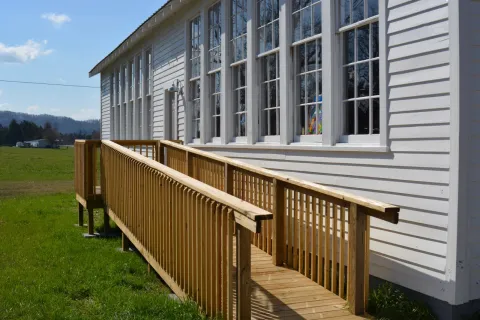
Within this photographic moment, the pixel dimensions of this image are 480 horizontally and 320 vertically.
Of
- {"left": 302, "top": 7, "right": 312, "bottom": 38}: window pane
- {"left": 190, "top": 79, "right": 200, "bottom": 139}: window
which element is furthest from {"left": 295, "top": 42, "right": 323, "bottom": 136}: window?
{"left": 190, "top": 79, "right": 200, "bottom": 139}: window

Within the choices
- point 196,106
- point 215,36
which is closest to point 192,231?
point 215,36

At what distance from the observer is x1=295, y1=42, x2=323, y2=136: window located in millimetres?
6461

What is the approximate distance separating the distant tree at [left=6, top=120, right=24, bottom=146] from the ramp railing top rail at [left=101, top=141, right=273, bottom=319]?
382 feet

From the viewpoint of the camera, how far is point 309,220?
546cm

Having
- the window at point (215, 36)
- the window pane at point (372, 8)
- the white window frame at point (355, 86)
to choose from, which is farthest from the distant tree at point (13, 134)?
the window pane at point (372, 8)

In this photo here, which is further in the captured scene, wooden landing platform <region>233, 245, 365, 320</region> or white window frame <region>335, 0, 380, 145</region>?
white window frame <region>335, 0, 380, 145</region>

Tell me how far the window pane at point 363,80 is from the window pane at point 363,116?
0.09 metres

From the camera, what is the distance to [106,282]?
5.81m

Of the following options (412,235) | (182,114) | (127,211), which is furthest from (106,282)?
(182,114)

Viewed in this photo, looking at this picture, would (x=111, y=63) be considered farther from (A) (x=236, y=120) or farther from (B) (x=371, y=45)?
(B) (x=371, y=45)

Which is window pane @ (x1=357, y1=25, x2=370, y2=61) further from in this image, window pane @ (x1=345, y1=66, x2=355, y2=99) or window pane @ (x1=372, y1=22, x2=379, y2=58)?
window pane @ (x1=345, y1=66, x2=355, y2=99)

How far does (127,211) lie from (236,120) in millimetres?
2747

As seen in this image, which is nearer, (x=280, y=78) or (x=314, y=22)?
(x=314, y=22)

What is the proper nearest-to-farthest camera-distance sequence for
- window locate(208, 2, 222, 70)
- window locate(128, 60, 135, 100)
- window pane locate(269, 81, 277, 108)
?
window pane locate(269, 81, 277, 108)
window locate(208, 2, 222, 70)
window locate(128, 60, 135, 100)
